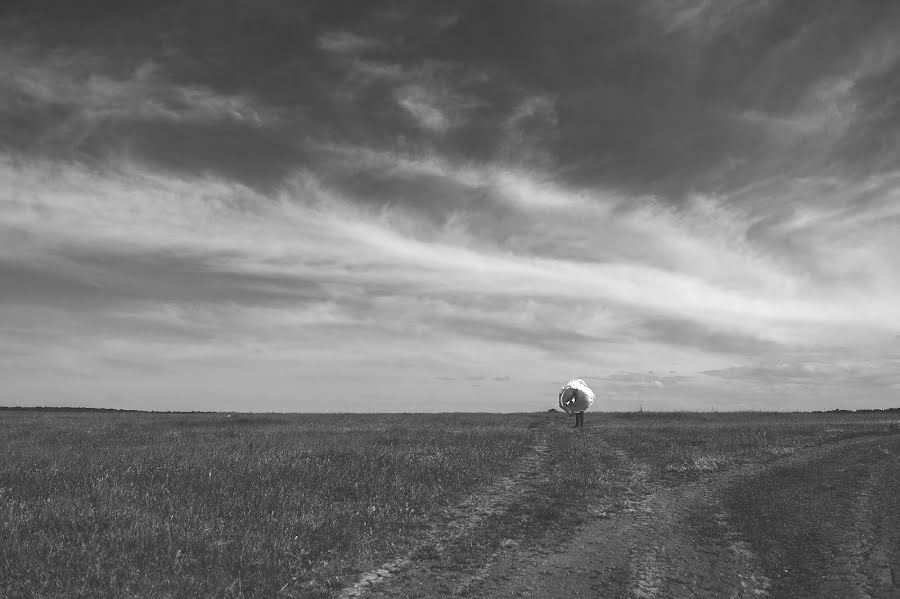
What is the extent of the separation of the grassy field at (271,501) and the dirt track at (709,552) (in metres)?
0.88

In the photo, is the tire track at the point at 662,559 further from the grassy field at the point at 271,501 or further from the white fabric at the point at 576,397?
the white fabric at the point at 576,397

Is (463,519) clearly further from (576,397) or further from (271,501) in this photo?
(576,397)

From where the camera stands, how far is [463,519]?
13.3 meters

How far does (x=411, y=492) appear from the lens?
1552 cm

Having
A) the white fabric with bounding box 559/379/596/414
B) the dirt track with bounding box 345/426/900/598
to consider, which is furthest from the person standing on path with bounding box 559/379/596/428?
the dirt track with bounding box 345/426/900/598

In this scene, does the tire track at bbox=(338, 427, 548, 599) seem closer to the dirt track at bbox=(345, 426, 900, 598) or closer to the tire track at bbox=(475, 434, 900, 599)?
the dirt track at bbox=(345, 426, 900, 598)

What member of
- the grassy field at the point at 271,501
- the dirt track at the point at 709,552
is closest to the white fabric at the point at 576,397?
the grassy field at the point at 271,501

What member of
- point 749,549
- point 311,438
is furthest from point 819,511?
point 311,438

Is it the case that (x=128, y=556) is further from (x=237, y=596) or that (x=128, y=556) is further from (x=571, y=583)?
(x=571, y=583)

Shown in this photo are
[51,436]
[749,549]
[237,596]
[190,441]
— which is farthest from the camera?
[51,436]

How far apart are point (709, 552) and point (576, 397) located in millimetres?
31414

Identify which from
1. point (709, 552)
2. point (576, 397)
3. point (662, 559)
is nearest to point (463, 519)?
point (662, 559)

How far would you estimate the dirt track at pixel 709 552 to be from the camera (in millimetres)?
9148

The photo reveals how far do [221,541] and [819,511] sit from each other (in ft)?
45.0
